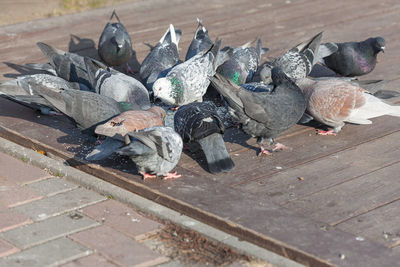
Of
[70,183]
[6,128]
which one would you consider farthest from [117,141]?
[6,128]

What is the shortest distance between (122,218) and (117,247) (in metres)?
0.33

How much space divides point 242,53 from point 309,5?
2.87m

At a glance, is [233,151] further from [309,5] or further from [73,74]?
[309,5]

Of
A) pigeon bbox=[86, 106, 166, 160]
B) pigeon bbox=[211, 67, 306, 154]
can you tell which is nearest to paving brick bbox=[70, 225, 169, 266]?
pigeon bbox=[86, 106, 166, 160]

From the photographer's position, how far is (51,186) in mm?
3865

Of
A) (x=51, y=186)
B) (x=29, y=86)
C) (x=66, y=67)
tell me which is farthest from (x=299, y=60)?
(x=51, y=186)

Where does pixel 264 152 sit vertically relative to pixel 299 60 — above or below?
below

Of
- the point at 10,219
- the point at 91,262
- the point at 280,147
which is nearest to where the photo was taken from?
the point at 91,262

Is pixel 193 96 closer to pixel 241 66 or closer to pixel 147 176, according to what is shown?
pixel 241 66

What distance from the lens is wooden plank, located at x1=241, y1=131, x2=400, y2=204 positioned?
146 inches

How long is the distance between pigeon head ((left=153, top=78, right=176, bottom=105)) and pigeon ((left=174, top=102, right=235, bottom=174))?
72cm

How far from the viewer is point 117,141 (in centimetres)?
Answer: 394

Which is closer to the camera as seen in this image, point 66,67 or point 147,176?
point 147,176

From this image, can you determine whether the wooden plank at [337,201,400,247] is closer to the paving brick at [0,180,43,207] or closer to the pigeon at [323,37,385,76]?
the paving brick at [0,180,43,207]
